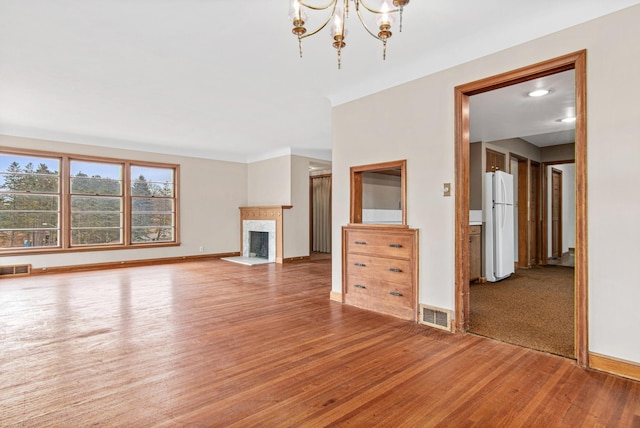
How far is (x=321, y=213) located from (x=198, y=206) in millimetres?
3582

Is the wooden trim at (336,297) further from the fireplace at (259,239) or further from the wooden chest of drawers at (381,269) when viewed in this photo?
the fireplace at (259,239)

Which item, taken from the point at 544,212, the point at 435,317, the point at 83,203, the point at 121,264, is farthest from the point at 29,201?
the point at 544,212

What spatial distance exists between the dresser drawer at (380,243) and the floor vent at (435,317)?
1.71ft

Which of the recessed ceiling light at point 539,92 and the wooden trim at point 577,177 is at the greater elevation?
the recessed ceiling light at point 539,92

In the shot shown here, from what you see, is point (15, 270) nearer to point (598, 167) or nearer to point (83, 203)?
point (83, 203)

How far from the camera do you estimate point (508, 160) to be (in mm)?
6293

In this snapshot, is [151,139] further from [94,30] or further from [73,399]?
[73,399]

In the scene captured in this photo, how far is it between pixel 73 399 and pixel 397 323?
2.49 m

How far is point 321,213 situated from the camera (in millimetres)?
10141

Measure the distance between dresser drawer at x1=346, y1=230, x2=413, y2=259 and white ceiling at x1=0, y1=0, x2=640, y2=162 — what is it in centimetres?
158

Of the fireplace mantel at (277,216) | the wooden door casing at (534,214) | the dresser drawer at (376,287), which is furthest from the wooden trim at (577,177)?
the fireplace mantel at (277,216)

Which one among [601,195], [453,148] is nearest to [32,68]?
[453,148]

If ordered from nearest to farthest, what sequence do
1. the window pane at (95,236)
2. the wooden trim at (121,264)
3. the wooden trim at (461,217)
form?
the wooden trim at (461,217), the wooden trim at (121,264), the window pane at (95,236)

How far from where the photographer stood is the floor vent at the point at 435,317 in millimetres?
3029
